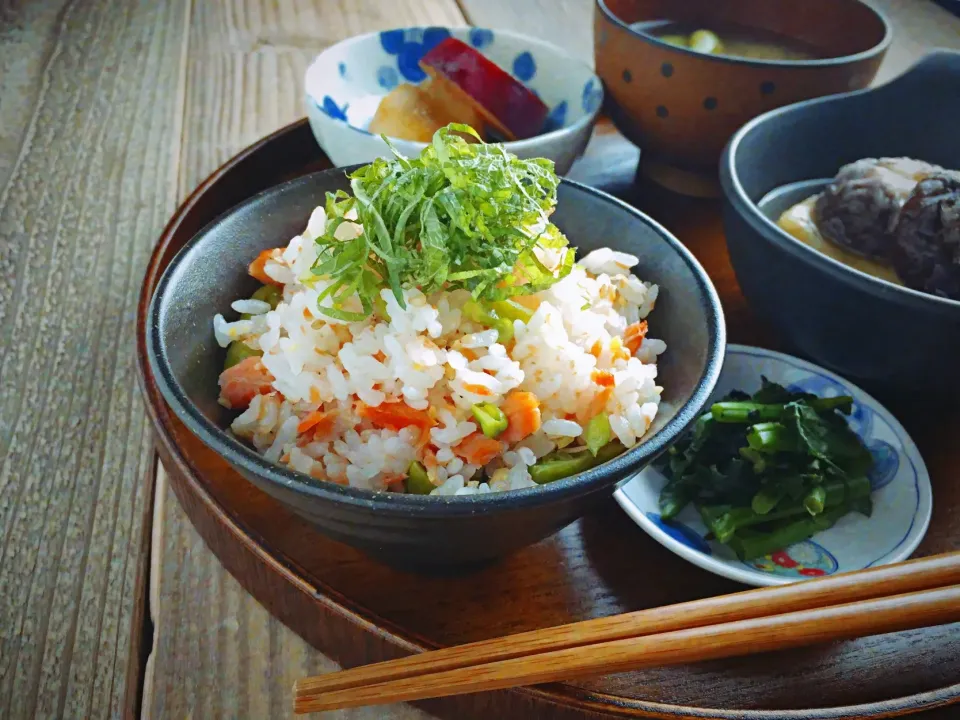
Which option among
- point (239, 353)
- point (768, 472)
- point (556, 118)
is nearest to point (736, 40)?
point (556, 118)

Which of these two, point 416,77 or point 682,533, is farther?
point 416,77

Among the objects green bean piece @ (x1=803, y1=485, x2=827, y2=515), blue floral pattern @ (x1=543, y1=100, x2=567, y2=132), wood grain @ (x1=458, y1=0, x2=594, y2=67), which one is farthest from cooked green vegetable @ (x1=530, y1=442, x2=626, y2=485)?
wood grain @ (x1=458, y1=0, x2=594, y2=67)

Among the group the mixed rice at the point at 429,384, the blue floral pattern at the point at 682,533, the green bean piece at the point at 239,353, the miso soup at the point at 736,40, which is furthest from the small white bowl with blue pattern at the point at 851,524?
the miso soup at the point at 736,40

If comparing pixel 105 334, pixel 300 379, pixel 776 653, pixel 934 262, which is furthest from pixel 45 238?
pixel 934 262

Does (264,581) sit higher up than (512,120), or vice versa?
(512,120)

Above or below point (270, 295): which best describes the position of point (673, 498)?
below

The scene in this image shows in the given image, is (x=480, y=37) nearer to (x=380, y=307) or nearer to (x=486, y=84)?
(x=486, y=84)

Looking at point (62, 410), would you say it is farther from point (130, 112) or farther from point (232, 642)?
point (130, 112)
